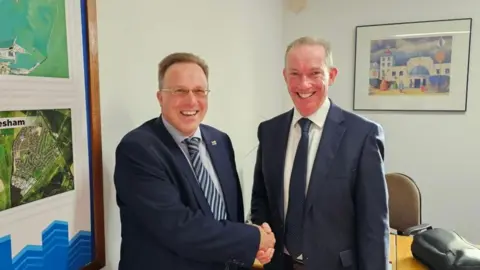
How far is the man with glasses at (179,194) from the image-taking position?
1.29 metres

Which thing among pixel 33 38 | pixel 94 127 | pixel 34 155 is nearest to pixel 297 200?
pixel 94 127

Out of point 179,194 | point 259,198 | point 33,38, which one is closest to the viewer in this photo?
point 33,38

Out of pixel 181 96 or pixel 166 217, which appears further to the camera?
pixel 181 96

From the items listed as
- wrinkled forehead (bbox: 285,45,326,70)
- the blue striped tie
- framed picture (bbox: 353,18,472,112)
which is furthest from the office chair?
the blue striped tie

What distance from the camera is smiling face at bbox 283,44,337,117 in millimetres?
1507

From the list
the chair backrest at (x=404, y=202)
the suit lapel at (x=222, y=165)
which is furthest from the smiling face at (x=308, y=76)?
the chair backrest at (x=404, y=202)

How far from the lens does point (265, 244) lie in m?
1.41

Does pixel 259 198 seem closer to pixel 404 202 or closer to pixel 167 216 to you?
pixel 167 216

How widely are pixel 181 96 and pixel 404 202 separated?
77.4 inches

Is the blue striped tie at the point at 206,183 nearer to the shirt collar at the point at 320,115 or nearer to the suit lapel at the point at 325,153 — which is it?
the suit lapel at the point at 325,153

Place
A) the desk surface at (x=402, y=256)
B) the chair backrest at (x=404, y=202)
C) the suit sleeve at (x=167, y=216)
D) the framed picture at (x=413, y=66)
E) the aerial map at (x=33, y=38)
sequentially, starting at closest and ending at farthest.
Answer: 1. the aerial map at (x=33, y=38)
2. the suit sleeve at (x=167, y=216)
3. the desk surface at (x=402, y=256)
4. the chair backrest at (x=404, y=202)
5. the framed picture at (x=413, y=66)

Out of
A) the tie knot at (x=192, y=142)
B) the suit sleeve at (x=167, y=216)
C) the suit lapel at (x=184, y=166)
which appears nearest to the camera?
the suit sleeve at (x=167, y=216)

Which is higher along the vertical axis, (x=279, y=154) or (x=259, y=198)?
(x=279, y=154)

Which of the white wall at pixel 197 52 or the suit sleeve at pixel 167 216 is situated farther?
the white wall at pixel 197 52
